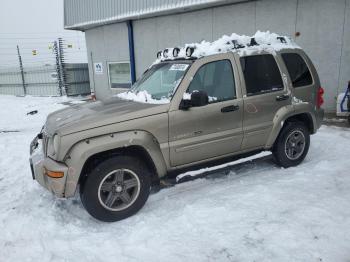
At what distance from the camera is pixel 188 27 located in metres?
11.3

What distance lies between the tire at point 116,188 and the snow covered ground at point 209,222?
6.1 inches

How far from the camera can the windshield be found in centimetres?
427

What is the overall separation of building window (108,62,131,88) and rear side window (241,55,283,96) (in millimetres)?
9825

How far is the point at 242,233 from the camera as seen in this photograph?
11.6 feet

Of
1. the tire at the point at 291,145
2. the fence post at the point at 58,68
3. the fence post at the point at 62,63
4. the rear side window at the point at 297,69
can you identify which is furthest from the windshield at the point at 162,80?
the fence post at the point at 58,68

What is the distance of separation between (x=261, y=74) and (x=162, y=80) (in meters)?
1.45

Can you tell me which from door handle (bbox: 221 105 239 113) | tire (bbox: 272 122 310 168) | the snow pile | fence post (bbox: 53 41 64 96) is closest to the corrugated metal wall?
fence post (bbox: 53 41 64 96)

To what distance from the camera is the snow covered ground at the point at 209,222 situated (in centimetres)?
327

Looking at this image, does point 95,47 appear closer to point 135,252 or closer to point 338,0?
point 338,0

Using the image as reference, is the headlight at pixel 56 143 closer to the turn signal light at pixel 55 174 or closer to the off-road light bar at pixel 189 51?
the turn signal light at pixel 55 174

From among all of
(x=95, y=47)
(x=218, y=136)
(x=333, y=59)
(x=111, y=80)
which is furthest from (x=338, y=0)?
(x=95, y=47)

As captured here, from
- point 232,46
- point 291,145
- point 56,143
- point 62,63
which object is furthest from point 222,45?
point 62,63

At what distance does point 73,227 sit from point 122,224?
56 centimetres

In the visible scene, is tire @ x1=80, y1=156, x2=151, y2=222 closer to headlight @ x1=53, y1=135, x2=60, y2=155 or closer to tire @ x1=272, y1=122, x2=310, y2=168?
headlight @ x1=53, y1=135, x2=60, y2=155
